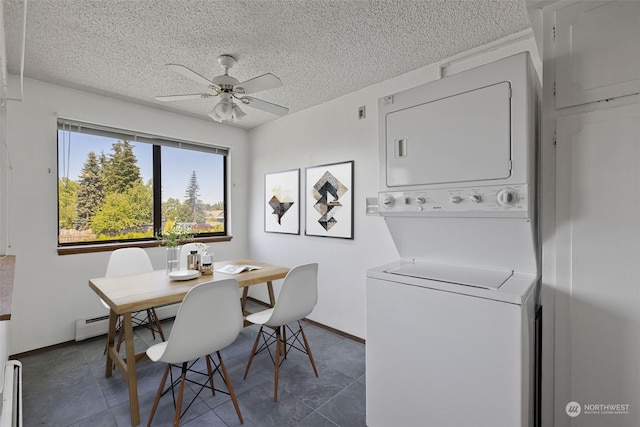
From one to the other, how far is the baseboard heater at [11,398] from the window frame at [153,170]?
3.73 feet

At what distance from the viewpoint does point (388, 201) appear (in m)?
1.65

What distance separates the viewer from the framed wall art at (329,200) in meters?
3.02

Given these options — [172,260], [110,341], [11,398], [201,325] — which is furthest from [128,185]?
[201,325]

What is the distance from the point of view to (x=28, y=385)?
2.20 meters

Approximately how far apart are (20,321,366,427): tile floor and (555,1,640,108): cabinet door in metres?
2.05

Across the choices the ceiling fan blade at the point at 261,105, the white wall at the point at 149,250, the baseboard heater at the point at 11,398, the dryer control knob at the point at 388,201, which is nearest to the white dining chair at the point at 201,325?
the baseboard heater at the point at 11,398

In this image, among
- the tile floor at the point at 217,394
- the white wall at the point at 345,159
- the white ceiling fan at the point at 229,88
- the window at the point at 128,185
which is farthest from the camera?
the window at the point at 128,185

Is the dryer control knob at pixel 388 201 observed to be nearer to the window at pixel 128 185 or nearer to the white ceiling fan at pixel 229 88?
the white ceiling fan at pixel 229 88

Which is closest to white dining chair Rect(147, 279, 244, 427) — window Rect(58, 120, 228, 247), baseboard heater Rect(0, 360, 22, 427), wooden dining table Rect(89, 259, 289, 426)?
wooden dining table Rect(89, 259, 289, 426)

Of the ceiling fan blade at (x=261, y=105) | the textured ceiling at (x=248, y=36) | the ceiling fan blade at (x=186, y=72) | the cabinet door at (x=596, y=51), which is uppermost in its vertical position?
the textured ceiling at (x=248, y=36)

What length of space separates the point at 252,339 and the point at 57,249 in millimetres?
1995

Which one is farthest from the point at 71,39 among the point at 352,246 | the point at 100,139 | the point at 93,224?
the point at 352,246

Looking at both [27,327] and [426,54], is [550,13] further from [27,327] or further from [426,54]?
[27,327]

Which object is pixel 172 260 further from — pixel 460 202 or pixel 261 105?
pixel 460 202
